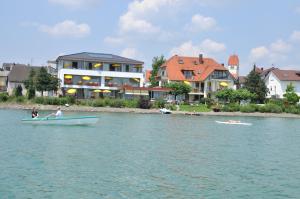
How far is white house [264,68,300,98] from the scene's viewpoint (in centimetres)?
10806

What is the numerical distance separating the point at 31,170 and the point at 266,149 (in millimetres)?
20822

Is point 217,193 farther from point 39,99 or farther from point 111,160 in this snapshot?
point 39,99

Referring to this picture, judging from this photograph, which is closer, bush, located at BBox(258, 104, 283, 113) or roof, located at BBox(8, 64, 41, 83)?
bush, located at BBox(258, 104, 283, 113)

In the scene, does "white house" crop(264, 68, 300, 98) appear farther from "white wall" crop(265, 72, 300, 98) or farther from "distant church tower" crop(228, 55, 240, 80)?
"distant church tower" crop(228, 55, 240, 80)

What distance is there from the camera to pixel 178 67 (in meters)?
104

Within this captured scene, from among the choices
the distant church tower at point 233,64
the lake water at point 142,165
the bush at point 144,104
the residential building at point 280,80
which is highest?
the distant church tower at point 233,64

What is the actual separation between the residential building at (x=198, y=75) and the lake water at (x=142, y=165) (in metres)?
53.3

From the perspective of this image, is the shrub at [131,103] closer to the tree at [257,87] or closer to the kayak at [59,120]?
the tree at [257,87]

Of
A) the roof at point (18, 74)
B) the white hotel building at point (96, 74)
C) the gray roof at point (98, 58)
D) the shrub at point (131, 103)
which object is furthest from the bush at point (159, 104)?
the roof at point (18, 74)

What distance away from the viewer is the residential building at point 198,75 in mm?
101250

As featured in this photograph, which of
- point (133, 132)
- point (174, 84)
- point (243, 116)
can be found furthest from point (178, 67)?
point (133, 132)

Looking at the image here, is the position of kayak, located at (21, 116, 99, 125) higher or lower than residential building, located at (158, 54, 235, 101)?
lower

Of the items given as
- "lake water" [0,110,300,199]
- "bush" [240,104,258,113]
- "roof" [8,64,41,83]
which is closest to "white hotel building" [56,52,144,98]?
"roof" [8,64,41,83]

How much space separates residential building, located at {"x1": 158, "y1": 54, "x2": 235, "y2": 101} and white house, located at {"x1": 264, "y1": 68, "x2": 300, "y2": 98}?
12214 millimetres
